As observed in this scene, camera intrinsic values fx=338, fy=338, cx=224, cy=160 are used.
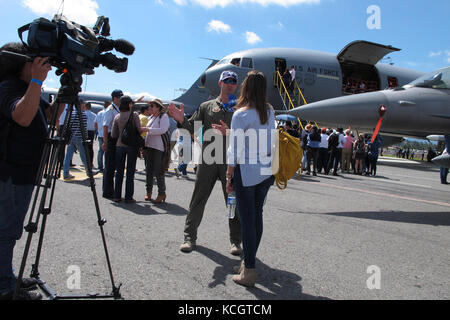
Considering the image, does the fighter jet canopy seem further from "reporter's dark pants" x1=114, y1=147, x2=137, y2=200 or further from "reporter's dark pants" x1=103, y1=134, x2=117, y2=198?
"reporter's dark pants" x1=103, y1=134, x2=117, y2=198

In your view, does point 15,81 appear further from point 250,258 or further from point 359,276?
point 359,276

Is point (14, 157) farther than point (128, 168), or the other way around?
point (128, 168)

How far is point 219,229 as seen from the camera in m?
4.40

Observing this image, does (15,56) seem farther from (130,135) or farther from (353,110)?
(353,110)

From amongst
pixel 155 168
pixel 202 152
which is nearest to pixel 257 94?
pixel 202 152

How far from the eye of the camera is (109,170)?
20.0 feet

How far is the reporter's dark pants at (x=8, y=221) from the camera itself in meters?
2.21

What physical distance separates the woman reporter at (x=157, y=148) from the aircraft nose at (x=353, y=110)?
365 cm

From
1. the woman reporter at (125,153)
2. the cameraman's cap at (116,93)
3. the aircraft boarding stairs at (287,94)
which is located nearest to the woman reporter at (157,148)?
the woman reporter at (125,153)

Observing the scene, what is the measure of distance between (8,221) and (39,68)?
102cm

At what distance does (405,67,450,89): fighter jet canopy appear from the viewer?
749 cm

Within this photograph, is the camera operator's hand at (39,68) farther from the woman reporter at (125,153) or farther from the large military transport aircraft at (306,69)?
the large military transport aircraft at (306,69)

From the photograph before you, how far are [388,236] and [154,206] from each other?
3.55m

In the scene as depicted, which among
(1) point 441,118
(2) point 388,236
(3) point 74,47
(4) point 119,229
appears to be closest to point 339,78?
(1) point 441,118
